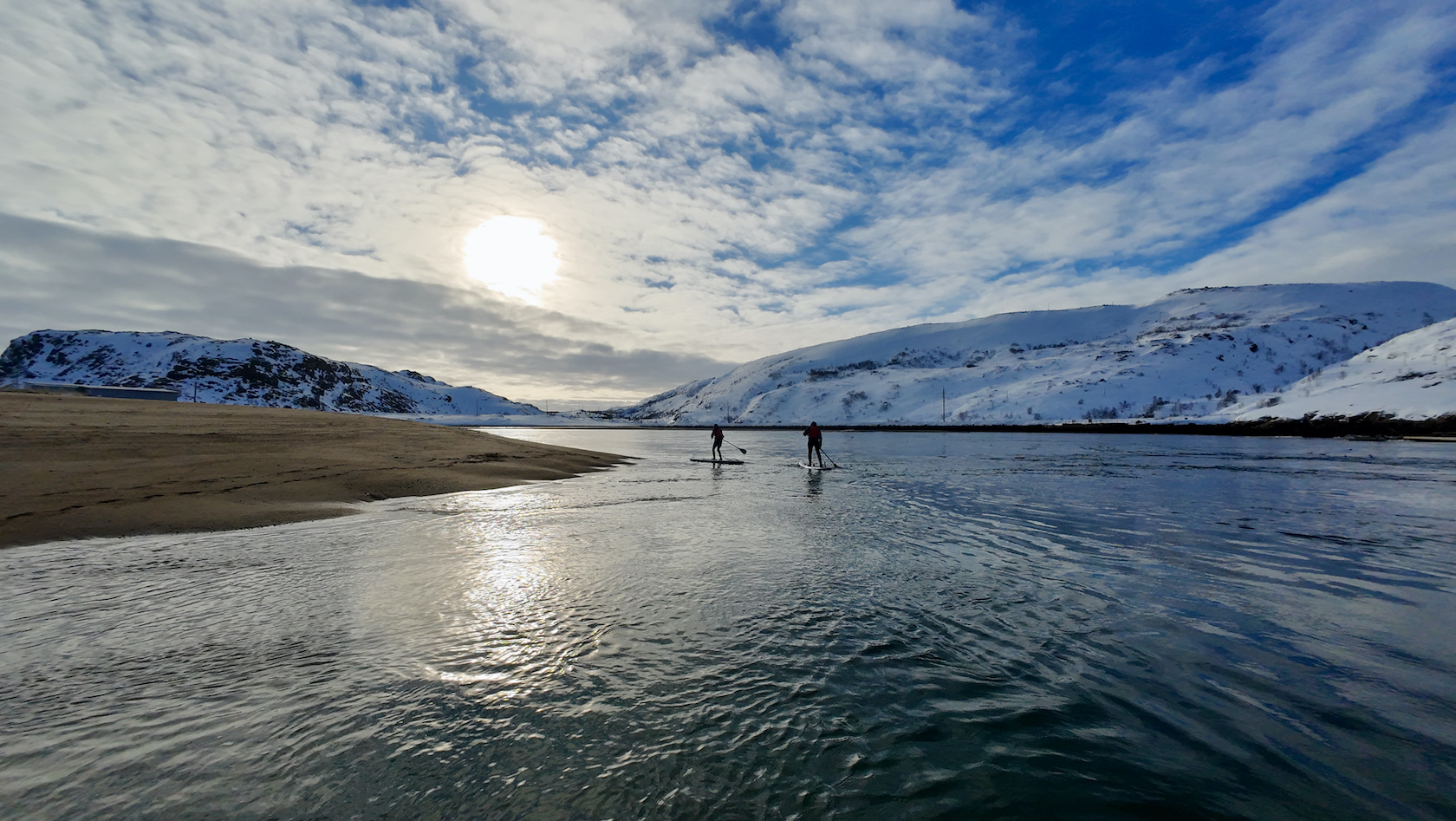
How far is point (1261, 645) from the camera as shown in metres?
6.96

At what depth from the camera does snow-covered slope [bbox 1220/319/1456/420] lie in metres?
72.3

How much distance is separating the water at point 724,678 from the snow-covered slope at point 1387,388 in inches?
3735

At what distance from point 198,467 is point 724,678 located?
70.9ft

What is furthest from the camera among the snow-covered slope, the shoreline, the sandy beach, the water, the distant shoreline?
the snow-covered slope

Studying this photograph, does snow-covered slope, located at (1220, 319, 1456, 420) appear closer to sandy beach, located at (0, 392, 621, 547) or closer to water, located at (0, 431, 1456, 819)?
water, located at (0, 431, 1456, 819)

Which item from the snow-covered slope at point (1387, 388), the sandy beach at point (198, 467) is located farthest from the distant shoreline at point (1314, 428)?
the sandy beach at point (198, 467)

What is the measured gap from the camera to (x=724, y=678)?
5.98 meters

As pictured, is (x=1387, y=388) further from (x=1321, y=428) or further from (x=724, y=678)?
(x=724, y=678)

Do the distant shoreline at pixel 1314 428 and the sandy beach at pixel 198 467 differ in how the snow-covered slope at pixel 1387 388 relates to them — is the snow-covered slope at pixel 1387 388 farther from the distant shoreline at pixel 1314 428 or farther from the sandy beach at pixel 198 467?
the sandy beach at pixel 198 467

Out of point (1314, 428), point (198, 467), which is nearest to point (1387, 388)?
point (1314, 428)

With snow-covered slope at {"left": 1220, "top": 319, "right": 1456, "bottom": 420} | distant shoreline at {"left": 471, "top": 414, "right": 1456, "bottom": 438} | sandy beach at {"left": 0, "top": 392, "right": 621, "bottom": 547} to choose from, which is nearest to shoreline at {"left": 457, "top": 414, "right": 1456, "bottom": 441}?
distant shoreline at {"left": 471, "top": 414, "right": 1456, "bottom": 438}

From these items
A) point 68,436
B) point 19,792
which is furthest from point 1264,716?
point 68,436

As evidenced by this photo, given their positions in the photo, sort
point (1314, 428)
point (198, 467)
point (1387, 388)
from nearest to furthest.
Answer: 1. point (198, 467)
2. point (1314, 428)
3. point (1387, 388)

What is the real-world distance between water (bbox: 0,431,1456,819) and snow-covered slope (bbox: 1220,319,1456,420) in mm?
94871
